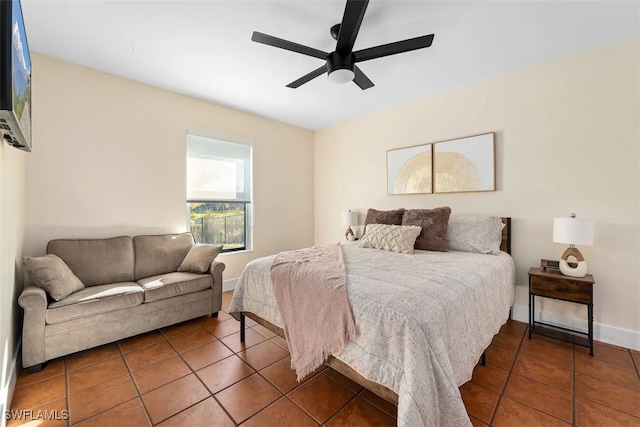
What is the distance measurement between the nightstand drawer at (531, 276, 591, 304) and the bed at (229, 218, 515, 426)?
1.73 feet

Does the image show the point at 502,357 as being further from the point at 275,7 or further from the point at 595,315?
the point at 275,7

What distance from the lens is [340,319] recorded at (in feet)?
4.91

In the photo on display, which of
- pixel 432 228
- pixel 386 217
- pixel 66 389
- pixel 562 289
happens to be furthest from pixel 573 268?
pixel 66 389

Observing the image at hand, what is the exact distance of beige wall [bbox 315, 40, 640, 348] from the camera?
229 cm

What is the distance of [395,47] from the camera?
189cm

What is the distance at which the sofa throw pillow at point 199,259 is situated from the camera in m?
2.87

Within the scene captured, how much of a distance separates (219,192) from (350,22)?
9.64 feet

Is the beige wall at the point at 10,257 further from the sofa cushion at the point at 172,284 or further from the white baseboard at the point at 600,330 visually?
the white baseboard at the point at 600,330

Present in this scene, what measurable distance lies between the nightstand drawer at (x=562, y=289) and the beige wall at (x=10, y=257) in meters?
3.87

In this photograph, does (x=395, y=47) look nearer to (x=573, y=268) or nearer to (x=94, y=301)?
(x=573, y=268)

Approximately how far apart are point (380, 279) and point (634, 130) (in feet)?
8.64

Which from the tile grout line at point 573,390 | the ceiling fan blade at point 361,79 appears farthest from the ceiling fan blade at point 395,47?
the tile grout line at point 573,390

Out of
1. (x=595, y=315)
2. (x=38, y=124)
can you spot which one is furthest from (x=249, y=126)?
(x=595, y=315)

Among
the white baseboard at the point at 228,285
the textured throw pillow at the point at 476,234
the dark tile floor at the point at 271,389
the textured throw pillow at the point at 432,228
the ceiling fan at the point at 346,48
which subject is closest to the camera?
the dark tile floor at the point at 271,389
